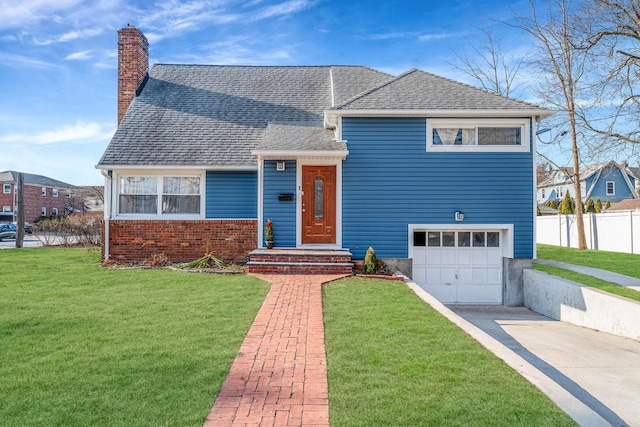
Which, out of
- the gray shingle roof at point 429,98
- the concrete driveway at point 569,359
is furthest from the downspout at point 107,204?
the concrete driveway at point 569,359

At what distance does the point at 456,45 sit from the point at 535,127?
14855mm

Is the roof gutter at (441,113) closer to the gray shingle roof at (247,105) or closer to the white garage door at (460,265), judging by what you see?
the gray shingle roof at (247,105)

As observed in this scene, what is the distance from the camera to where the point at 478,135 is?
36.0 feet

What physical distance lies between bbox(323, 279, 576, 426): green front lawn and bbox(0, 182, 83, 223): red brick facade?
160ft

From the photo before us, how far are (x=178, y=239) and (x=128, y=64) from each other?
7.41 metres

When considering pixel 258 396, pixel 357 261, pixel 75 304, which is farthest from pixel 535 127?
pixel 75 304

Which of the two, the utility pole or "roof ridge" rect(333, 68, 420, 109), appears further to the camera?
the utility pole

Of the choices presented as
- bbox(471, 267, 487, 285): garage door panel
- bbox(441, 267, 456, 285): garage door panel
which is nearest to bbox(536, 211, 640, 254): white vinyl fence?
bbox(471, 267, 487, 285): garage door panel

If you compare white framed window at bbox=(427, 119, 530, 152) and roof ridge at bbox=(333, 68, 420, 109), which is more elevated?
roof ridge at bbox=(333, 68, 420, 109)

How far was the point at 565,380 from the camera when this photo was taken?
543 centimetres

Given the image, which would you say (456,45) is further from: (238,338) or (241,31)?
(238,338)

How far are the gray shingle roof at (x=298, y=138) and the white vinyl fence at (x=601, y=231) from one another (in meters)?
13.8

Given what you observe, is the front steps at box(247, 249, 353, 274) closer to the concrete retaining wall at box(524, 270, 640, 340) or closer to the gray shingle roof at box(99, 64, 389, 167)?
the gray shingle roof at box(99, 64, 389, 167)

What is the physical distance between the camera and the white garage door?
37.1 feet
